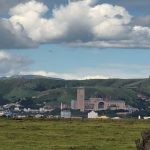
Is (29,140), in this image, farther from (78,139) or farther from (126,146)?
(126,146)

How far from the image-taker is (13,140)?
58156 millimetres

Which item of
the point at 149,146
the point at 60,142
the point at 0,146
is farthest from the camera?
the point at 60,142

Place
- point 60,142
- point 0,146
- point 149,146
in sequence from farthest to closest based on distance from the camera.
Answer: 1. point 60,142
2. point 0,146
3. point 149,146

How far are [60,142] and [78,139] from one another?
394 centimetres

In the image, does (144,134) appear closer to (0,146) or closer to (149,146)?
(149,146)

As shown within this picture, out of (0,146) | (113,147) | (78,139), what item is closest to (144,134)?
(113,147)

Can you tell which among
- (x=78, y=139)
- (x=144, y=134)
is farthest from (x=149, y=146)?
(x=78, y=139)

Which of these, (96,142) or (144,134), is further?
(96,142)

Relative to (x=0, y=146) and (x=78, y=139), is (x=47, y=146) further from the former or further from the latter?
(x=78, y=139)

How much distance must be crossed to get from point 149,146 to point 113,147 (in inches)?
700

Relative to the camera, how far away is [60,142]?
56.6 meters

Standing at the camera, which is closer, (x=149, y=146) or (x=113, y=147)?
(x=149, y=146)

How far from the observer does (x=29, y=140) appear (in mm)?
58469

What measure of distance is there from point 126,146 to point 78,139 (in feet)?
28.5
